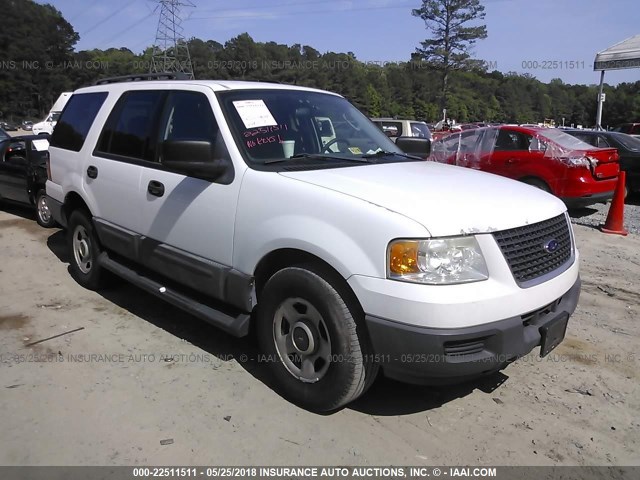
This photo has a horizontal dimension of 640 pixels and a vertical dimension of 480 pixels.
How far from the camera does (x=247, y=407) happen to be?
125 inches

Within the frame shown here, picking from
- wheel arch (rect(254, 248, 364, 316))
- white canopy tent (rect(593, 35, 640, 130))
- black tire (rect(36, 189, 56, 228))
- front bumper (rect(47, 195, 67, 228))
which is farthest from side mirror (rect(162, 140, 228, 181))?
white canopy tent (rect(593, 35, 640, 130))

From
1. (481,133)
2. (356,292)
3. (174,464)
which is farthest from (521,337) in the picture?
(481,133)

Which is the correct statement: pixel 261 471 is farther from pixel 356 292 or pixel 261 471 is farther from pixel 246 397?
pixel 356 292

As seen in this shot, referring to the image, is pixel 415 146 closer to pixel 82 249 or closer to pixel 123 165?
pixel 123 165

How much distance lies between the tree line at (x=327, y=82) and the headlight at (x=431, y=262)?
63.3 metres

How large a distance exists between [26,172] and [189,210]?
6.09 meters

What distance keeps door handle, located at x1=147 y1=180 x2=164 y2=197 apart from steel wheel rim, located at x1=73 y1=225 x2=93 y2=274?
148 cm

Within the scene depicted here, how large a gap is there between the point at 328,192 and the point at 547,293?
4.39 ft

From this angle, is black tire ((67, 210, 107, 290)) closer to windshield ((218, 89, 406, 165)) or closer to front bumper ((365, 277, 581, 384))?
Answer: windshield ((218, 89, 406, 165))

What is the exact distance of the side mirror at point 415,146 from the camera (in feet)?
14.9

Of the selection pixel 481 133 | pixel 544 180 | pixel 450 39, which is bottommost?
pixel 544 180

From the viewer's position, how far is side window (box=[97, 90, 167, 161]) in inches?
162

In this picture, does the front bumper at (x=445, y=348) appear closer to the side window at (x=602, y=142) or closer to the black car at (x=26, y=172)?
the black car at (x=26, y=172)

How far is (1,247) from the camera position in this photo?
709 centimetres
